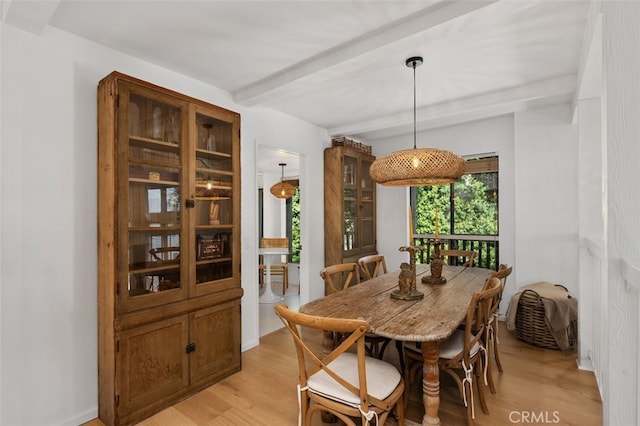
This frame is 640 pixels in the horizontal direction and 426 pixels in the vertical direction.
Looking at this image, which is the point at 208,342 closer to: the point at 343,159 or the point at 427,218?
the point at 343,159

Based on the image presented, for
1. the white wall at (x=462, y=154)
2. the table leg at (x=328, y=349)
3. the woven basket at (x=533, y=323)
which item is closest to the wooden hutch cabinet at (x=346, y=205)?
the white wall at (x=462, y=154)

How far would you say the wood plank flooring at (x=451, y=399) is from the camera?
2.10 meters

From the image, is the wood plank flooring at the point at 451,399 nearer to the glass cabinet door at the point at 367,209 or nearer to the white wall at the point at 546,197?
the white wall at the point at 546,197

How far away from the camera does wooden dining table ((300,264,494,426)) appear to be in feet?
5.55

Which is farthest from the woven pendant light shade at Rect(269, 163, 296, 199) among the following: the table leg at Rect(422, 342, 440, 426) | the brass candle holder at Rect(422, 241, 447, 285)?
the table leg at Rect(422, 342, 440, 426)

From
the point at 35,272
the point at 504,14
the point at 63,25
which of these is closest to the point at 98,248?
the point at 35,272

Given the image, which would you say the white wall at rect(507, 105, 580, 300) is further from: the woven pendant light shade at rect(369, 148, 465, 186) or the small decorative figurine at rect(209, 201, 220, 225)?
the small decorative figurine at rect(209, 201, 220, 225)

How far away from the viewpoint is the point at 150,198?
7.59 feet

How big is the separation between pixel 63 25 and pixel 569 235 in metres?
4.80

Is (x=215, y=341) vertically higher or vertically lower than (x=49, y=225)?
lower

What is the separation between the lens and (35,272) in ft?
6.45

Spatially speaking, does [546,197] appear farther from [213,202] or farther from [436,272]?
[213,202]

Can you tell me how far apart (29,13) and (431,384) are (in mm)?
2978

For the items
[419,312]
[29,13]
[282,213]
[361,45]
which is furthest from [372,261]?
[282,213]
